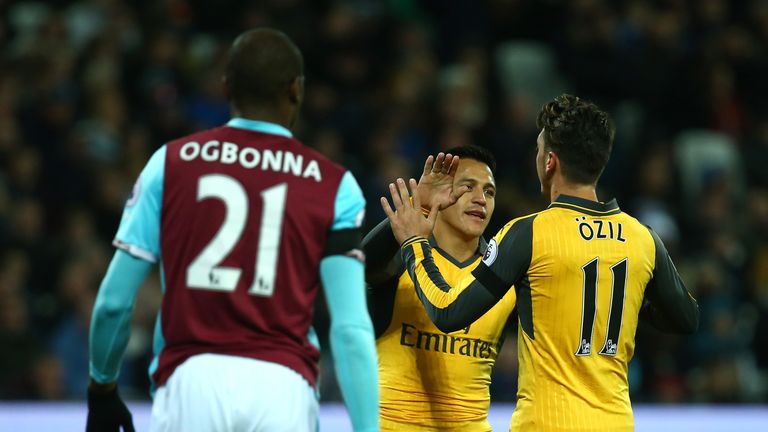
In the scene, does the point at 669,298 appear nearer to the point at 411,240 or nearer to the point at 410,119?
the point at 411,240

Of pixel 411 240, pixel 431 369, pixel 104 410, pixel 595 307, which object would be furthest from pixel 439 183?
pixel 104 410

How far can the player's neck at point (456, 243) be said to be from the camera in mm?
4395

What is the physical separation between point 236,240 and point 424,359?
1.53 m

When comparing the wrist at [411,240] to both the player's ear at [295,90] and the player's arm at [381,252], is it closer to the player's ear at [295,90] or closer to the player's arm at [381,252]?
the player's arm at [381,252]

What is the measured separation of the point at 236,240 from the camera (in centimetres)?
284

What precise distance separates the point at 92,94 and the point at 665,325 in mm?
6292

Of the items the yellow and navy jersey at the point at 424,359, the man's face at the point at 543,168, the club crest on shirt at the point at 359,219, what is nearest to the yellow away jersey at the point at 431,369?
the yellow and navy jersey at the point at 424,359

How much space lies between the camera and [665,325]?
3.88 metres

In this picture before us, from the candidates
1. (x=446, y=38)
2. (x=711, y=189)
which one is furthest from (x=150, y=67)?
(x=711, y=189)

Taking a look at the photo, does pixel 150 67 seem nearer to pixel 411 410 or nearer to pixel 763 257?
pixel 763 257

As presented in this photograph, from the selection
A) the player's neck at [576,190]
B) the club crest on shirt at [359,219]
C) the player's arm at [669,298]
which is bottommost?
the player's arm at [669,298]

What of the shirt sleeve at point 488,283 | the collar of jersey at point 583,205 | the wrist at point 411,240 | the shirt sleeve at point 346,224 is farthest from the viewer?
the wrist at point 411,240

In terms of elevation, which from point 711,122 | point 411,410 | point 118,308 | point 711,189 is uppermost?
point 711,122

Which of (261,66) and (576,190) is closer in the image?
(261,66)
